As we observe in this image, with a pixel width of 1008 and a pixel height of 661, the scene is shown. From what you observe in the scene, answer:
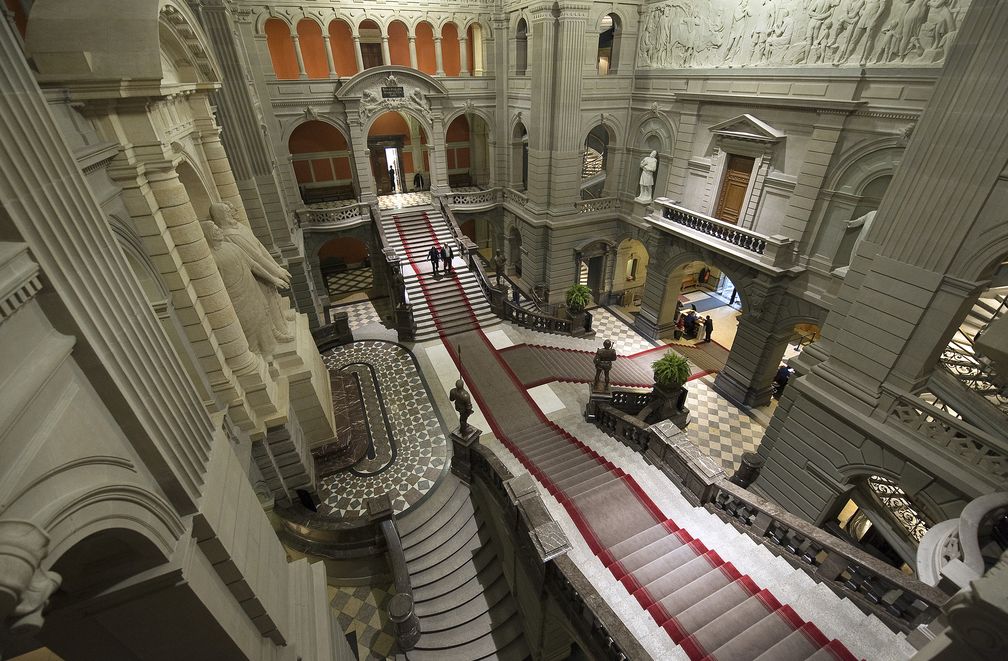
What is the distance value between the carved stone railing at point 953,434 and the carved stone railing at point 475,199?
635 inches

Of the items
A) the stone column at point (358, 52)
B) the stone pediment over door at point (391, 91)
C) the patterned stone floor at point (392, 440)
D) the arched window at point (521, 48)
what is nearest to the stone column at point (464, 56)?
the stone pediment over door at point (391, 91)

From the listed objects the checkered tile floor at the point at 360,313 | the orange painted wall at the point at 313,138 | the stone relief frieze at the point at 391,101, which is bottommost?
the checkered tile floor at the point at 360,313

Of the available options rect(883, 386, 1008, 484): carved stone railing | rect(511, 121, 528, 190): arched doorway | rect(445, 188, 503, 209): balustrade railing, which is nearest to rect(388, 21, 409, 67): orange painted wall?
rect(511, 121, 528, 190): arched doorway

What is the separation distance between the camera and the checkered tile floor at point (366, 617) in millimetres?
8156

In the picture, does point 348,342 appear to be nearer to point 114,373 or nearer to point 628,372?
point 628,372

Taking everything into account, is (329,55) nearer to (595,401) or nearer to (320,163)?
(320,163)

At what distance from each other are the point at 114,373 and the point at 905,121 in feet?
43.4

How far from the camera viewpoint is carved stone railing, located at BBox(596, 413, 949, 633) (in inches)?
207

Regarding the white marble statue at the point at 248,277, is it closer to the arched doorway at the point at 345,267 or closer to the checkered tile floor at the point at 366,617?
the checkered tile floor at the point at 366,617

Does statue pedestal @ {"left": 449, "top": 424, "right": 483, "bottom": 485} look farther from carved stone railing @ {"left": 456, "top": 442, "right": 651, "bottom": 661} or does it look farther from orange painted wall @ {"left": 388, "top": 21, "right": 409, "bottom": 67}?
orange painted wall @ {"left": 388, "top": 21, "right": 409, "bottom": 67}

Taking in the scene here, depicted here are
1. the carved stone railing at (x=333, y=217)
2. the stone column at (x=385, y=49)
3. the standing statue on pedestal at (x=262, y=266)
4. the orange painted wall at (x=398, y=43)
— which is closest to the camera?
the standing statue on pedestal at (x=262, y=266)

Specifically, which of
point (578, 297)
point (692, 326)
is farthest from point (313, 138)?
point (692, 326)

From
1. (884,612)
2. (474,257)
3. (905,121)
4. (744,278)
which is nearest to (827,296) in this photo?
(744,278)

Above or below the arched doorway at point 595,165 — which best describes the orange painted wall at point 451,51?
above
